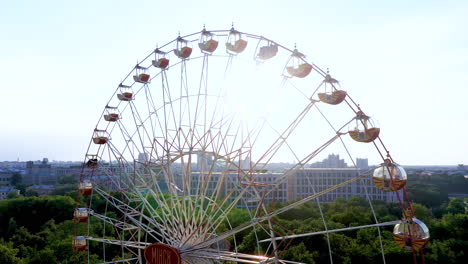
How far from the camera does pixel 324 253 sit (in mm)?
27922

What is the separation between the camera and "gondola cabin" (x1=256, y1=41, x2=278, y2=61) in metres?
14.8

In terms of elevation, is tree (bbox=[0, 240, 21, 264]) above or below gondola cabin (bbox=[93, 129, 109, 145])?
below

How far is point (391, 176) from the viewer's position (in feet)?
35.4

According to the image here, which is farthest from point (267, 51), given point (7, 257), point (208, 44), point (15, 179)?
point (15, 179)

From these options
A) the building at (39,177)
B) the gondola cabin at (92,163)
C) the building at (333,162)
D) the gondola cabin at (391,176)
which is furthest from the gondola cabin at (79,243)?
the building at (333,162)

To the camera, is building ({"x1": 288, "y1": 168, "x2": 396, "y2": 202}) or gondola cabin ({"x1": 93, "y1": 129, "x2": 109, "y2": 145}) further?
building ({"x1": 288, "y1": 168, "x2": 396, "y2": 202})

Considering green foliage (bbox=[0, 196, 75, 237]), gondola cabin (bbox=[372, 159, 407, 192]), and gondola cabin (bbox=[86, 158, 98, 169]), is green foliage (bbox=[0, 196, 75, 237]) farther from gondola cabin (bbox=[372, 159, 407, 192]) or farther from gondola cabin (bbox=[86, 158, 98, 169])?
gondola cabin (bbox=[372, 159, 407, 192])

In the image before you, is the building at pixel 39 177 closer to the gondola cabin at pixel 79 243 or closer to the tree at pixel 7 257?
the tree at pixel 7 257

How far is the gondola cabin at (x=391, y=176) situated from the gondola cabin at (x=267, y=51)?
5933 mm

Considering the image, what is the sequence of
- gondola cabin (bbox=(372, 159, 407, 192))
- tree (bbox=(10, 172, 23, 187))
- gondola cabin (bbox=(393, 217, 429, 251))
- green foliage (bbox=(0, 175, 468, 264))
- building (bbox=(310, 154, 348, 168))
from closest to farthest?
gondola cabin (bbox=(393, 217, 429, 251)), gondola cabin (bbox=(372, 159, 407, 192)), green foliage (bbox=(0, 175, 468, 264)), tree (bbox=(10, 172, 23, 187)), building (bbox=(310, 154, 348, 168))

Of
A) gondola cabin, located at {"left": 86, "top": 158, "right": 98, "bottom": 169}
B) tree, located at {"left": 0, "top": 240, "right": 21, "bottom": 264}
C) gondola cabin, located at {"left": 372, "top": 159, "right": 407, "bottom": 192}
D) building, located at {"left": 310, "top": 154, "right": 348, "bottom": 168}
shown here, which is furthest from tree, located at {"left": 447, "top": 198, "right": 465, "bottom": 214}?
building, located at {"left": 310, "top": 154, "right": 348, "bottom": 168}

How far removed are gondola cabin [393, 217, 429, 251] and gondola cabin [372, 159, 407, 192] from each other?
0.95 metres

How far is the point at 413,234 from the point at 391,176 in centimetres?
154

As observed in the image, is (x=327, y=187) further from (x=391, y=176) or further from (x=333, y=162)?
(x=391, y=176)
